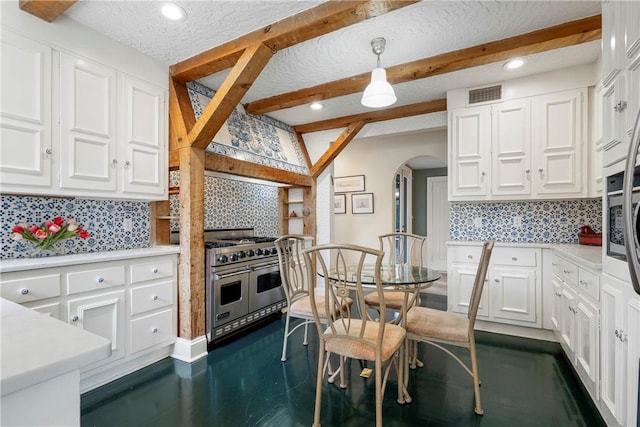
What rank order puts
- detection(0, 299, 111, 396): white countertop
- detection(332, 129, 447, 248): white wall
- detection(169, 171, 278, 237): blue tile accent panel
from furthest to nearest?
detection(332, 129, 447, 248): white wall < detection(169, 171, 278, 237): blue tile accent panel < detection(0, 299, 111, 396): white countertop

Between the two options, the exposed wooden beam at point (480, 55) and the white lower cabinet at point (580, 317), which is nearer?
the white lower cabinet at point (580, 317)

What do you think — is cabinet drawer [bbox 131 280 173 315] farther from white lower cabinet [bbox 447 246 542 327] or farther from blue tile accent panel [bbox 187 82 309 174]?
white lower cabinet [bbox 447 246 542 327]

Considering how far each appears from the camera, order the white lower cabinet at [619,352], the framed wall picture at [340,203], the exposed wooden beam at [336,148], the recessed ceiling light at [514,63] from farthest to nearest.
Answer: the framed wall picture at [340,203] → the exposed wooden beam at [336,148] → the recessed ceiling light at [514,63] → the white lower cabinet at [619,352]

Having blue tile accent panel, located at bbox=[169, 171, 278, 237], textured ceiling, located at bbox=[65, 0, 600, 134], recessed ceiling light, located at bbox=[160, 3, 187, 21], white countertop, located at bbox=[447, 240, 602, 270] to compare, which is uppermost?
textured ceiling, located at bbox=[65, 0, 600, 134]

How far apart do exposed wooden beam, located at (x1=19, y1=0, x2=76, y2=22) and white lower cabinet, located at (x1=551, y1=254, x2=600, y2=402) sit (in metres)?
3.58

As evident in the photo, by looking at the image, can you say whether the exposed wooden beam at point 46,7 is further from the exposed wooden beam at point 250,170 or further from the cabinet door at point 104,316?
the cabinet door at point 104,316

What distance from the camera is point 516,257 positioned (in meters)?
3.08

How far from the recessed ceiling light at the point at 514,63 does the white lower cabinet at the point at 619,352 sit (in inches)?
80.9

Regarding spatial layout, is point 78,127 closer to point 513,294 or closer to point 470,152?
point 470,152

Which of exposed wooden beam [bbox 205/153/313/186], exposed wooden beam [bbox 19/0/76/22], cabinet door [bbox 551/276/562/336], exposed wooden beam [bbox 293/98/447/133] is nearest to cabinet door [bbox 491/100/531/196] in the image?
exposed wooden beam [bbox 293/98/447/133]

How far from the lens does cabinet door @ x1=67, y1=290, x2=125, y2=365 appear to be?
2.05 meters

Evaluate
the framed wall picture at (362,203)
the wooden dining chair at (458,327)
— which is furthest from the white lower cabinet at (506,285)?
the framed wall picture at (362,203)

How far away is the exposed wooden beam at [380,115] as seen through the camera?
12.4ft

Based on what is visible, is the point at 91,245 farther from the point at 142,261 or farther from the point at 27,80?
the point at 27,80
